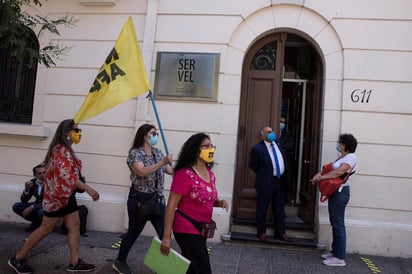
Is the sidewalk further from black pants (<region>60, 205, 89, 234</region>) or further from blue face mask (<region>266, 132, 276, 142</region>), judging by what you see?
blue face mask (<region>266, 132, 276, 142</region>)

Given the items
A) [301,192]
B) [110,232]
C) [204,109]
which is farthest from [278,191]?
[110,232]

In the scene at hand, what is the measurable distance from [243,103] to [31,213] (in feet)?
13.6

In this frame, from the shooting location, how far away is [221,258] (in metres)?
5.37

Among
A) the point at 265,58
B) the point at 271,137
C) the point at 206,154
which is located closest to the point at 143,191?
the point at 206,154

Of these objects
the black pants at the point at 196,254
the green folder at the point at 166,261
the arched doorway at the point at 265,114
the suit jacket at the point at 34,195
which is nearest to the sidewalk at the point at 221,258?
the suit jacket at the point at 34,195

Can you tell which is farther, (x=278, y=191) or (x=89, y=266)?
(x=278, y=191)

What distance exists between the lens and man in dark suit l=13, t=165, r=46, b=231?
20.1 ft

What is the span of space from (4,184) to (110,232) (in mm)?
2307

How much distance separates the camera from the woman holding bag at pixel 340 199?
17.3 feet

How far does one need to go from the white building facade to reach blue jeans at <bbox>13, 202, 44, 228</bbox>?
0.62m

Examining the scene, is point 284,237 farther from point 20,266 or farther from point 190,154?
point 20,266

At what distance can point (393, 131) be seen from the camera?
605 cm

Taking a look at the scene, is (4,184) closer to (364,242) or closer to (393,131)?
(364,242)

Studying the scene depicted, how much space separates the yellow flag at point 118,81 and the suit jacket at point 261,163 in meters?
2.59
